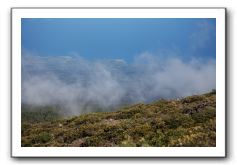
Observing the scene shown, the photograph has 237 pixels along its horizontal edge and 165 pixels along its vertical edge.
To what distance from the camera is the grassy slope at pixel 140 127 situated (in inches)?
463

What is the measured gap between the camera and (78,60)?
11.9 m

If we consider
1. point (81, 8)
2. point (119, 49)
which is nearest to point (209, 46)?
point (119, 49)

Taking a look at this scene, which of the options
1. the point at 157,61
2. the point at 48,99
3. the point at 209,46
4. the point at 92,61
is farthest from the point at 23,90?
the point at 209,46

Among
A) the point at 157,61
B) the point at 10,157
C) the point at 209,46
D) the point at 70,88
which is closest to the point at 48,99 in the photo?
the point at 70,88

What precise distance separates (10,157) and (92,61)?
215 centimetres

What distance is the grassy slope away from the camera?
11758mm

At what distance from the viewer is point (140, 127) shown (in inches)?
471

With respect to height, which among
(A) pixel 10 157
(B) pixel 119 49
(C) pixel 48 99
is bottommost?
(A) pixel 10 157

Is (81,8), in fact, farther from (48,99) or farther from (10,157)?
(10,157)

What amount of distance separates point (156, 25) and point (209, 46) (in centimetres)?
97

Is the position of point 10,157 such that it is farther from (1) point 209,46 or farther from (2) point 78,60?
(1) point 209,46

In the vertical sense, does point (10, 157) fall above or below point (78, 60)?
below

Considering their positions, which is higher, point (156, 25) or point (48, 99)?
point (156, 25)

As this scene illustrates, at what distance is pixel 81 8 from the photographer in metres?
11.8
